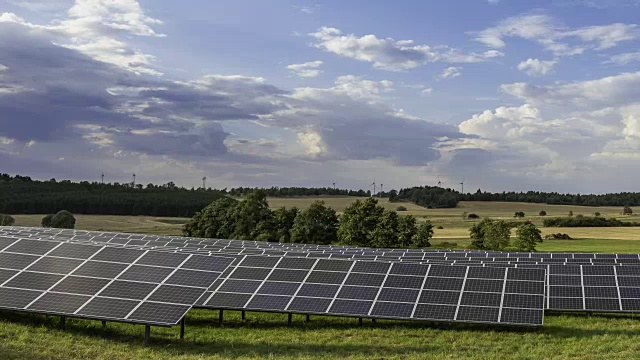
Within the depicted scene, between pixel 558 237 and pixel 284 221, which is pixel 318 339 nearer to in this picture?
pixel 284 221

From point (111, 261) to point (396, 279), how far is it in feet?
37.1

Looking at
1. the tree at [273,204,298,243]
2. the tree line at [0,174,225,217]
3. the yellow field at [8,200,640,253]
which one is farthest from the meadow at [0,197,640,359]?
the tree line at [0,174,225,217]

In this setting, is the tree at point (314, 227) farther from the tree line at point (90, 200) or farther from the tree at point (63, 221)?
the tree line at point (90, 200)

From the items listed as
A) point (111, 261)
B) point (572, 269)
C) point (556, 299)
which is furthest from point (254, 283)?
point (572, 269)

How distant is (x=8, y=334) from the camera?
21.4m

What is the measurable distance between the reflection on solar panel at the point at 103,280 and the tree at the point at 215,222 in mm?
53326

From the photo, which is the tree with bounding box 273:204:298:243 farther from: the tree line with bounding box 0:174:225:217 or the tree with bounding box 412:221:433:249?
the tree line with bounding box 0:174:225:217

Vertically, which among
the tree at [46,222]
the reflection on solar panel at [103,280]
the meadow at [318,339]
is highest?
the reflection on solar panel at [103,280]

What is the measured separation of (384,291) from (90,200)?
397 feet

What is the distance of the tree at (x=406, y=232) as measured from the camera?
73.4m

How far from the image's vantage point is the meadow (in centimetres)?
2038

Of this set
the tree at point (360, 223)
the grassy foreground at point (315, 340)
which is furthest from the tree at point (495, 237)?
the grassy foreground at point (315, 340)

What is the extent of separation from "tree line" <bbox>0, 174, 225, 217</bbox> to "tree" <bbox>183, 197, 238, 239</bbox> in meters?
54.8

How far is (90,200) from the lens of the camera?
445ft
